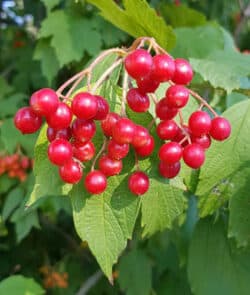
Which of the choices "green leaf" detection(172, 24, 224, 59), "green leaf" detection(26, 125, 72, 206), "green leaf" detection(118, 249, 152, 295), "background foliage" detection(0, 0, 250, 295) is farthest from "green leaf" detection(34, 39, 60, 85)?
"green leaf" detection(26, 125, 72, 206)

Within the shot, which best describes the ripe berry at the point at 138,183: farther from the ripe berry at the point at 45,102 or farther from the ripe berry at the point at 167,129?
the ripe berry at the point at 45,102

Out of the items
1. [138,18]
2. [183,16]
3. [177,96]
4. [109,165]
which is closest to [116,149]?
[109,165]

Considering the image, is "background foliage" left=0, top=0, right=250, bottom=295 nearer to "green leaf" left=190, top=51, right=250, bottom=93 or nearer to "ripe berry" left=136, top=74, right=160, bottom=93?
"green leaf" left=190, top=51, right=250, bottom=93

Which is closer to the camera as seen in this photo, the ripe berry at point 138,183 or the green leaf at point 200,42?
the ripe berry at point 138,183

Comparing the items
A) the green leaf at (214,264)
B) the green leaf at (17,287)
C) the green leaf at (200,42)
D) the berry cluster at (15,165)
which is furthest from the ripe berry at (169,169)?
the berry cluster at (15,165)

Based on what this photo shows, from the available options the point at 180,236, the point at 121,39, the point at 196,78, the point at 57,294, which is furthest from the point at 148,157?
the point at 57,294

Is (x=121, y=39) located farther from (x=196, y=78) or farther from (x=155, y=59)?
(x=155, y=59)
